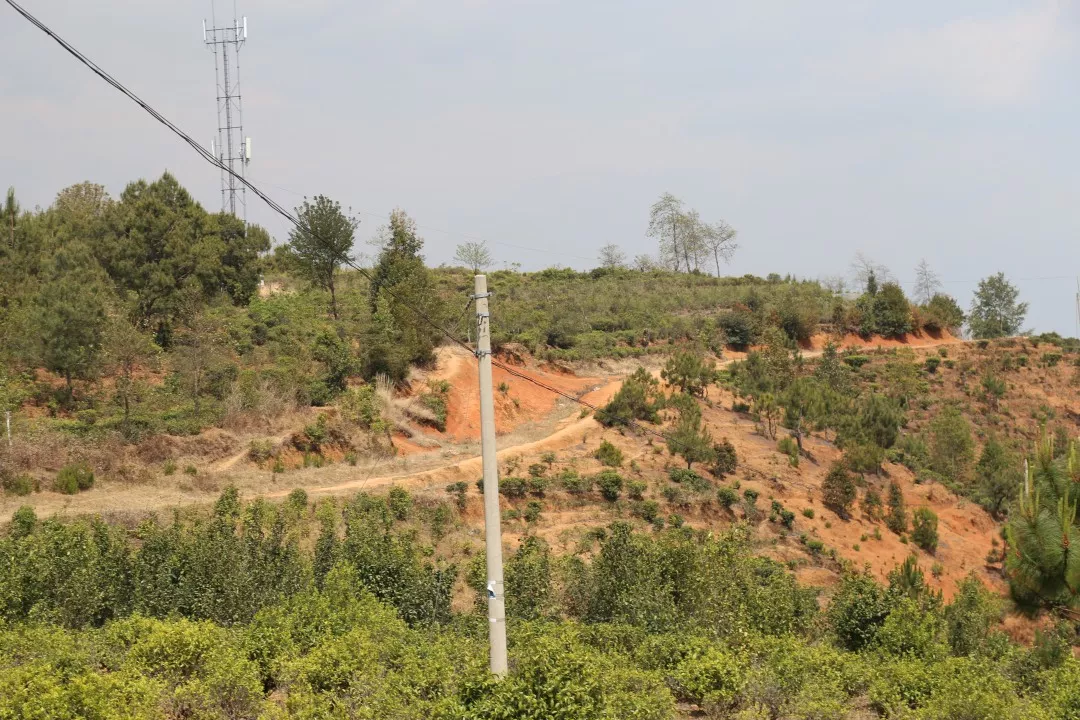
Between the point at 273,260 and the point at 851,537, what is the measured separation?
39316 mm

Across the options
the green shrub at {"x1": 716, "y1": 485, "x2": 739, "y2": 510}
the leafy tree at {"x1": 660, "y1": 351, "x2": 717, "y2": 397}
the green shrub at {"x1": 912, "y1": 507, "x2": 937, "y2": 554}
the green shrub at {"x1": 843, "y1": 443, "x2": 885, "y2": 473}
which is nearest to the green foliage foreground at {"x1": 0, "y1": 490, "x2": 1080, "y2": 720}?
the green shrub at {"x1": 716, "y1": 485, "x2": 739, "y2": 510}

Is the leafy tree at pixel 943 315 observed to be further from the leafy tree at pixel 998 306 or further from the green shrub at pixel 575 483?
the green shrub at pixel 575 483

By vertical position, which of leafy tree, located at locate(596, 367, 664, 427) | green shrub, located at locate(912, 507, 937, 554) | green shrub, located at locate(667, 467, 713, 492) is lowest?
green shrub, located at locate(912, 507, 937, 554)

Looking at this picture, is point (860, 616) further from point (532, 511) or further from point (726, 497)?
point (726, 497)

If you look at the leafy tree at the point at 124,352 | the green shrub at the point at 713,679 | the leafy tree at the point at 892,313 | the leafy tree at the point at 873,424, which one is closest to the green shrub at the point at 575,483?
the leafy tree at the point at 124,352

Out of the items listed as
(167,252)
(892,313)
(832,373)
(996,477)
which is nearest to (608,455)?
(996,477)

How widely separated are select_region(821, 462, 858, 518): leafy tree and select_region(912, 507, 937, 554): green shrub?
226 centimetres

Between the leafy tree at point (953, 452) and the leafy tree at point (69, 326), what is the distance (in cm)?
3247

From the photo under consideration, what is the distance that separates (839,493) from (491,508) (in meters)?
25.9

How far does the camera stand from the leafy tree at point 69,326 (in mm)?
30688

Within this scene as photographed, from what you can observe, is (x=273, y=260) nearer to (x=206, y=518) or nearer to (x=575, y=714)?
(x=206, y=518)

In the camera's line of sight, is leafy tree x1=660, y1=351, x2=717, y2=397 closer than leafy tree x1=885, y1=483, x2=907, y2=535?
No

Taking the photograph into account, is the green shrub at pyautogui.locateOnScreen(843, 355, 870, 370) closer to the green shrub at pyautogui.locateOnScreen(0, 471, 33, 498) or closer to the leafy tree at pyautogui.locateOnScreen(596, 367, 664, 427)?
the leafy tree at pyautogui.locateOnScreen(596, 367, 664, 427)

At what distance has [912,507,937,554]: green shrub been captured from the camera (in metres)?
32.5
